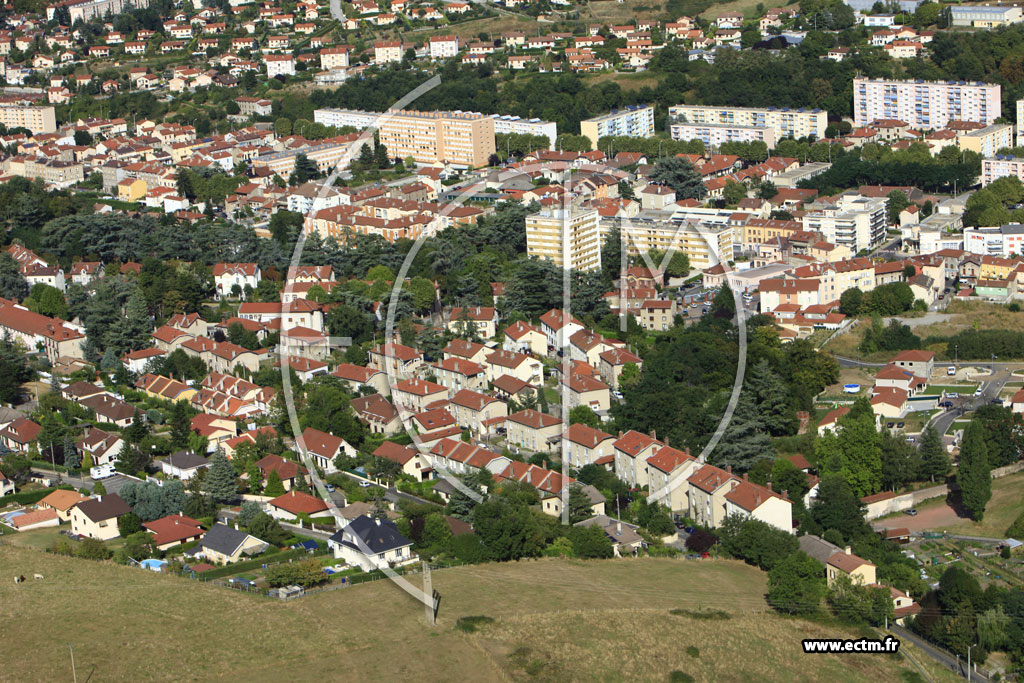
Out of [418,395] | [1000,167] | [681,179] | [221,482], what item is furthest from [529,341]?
[1000,167]

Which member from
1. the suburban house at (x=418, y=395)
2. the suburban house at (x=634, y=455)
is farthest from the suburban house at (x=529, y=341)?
the suburban house at (x=634, y=455)

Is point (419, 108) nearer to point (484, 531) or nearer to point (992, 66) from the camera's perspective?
point (992, 66)

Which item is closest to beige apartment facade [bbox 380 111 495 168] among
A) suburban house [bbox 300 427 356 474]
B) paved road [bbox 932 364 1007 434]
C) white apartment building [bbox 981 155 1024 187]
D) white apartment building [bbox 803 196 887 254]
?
white apartment building [bbox 803 196 887 254]

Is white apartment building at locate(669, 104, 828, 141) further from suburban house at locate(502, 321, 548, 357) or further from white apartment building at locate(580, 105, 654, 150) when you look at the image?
suburban house at locate(502, 321, 548, 357)

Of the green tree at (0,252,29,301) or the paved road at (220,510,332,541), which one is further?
the green tree at (0,252,29,301)

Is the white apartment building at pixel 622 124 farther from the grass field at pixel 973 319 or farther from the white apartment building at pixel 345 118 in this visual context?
the grass field at pixel 973 319

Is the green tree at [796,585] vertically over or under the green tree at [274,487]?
under
